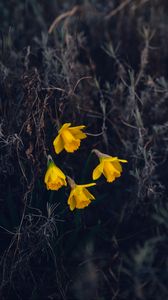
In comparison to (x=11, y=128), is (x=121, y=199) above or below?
below

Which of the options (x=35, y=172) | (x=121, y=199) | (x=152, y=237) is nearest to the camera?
(x=35, y=172)

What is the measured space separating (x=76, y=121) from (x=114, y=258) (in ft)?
2.39

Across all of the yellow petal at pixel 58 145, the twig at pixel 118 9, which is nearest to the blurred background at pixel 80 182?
the yellow petal at pixel 58 145

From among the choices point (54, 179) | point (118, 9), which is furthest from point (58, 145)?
point (118, 9)

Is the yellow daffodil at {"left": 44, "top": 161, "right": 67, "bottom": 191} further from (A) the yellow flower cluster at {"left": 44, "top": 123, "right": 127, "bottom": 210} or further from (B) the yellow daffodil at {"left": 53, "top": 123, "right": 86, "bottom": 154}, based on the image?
(B) the yellow daffodil at {"left": 53, "top": 123, "right": 86, "bottom": 154}

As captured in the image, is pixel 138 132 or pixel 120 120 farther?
pixel 120 120

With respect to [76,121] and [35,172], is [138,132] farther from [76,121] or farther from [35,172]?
[35,172]

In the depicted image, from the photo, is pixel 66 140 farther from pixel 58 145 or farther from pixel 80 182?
pixel 80 182

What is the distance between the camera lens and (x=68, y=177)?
6.30ft

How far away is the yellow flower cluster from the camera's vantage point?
181 cm

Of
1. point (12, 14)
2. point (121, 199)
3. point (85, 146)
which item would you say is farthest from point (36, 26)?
point (121, 199)

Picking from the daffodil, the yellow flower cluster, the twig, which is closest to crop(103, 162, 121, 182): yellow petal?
the yellow flower cluster

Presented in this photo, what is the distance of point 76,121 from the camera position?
7.61ft

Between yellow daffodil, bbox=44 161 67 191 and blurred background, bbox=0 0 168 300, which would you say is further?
blurred background, bbox=0 0 168 300
